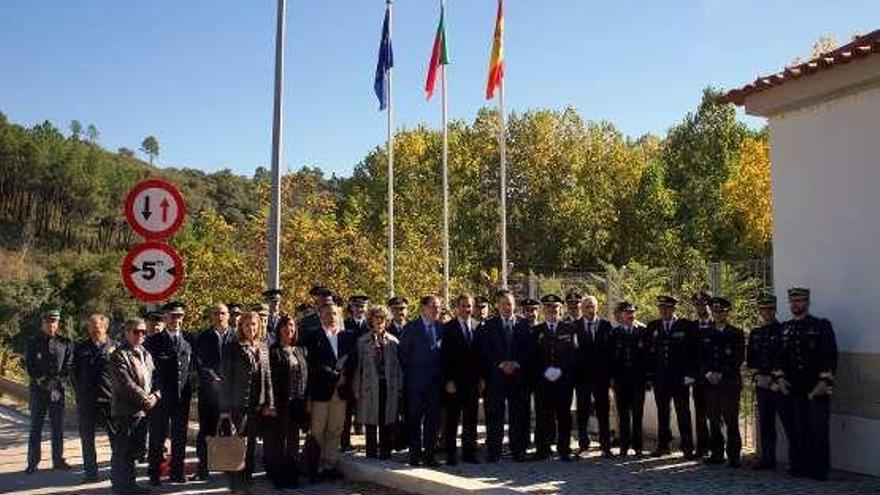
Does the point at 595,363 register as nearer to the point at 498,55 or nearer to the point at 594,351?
the point at 594,351

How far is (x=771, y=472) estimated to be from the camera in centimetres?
951

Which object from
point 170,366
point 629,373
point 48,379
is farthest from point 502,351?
point 48,379

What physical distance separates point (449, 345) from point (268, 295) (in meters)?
2.47

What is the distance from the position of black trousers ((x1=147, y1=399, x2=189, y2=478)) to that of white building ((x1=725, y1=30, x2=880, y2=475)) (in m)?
6.75

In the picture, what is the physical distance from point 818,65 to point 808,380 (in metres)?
3.20

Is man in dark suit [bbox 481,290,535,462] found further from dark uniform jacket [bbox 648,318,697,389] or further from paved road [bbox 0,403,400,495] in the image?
paved road [bbox 0,403,400,495]

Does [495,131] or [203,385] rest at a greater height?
[495,131]

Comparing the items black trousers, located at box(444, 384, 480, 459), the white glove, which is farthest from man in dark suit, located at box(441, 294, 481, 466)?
the white glove

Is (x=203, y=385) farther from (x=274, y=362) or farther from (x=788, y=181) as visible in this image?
(x=788, y=181)

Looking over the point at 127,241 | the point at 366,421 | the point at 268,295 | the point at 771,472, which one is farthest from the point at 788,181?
the point at 127,241

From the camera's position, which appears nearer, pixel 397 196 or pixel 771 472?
pixel 771 472

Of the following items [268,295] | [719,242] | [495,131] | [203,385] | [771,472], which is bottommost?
[771,472]

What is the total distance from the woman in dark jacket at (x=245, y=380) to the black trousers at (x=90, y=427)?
68.8 inches

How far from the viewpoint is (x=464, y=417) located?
1034 centimetres
